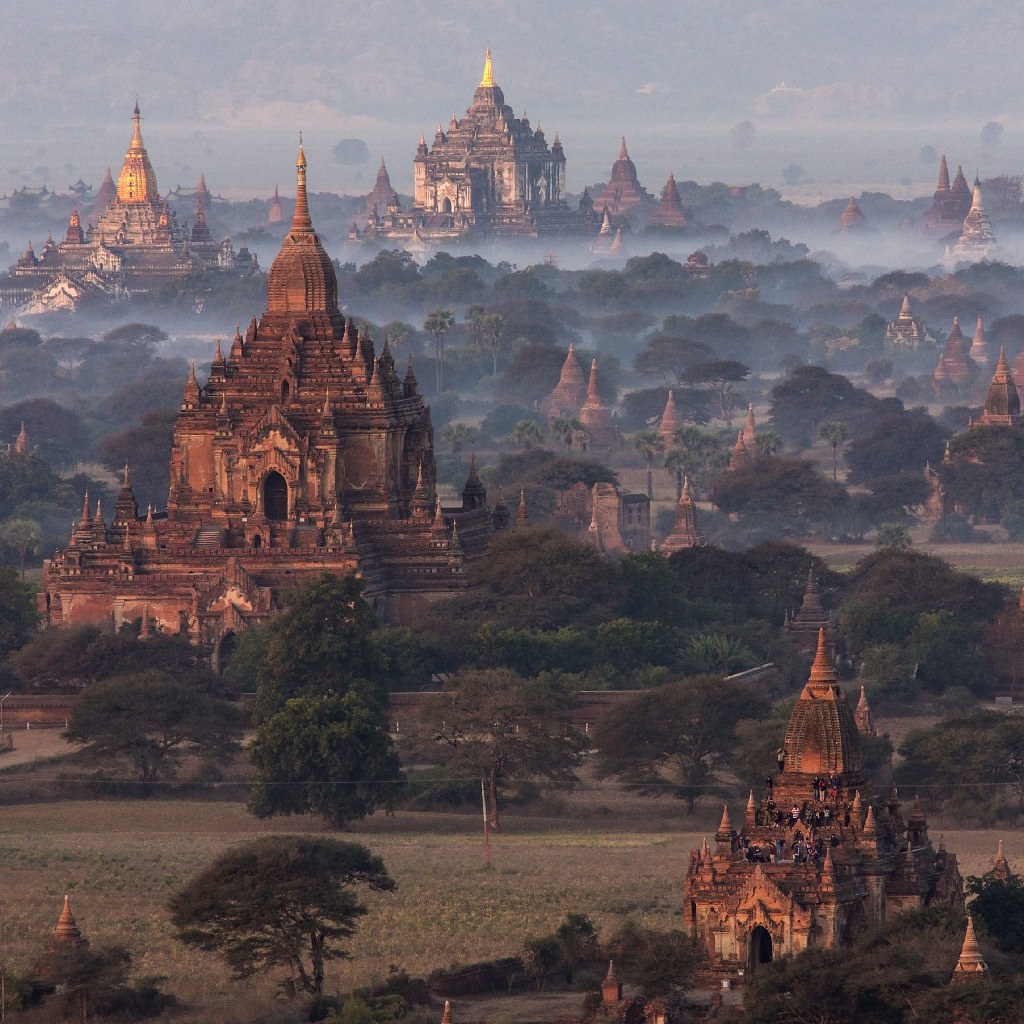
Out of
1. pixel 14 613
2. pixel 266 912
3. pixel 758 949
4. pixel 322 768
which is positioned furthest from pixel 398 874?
pixel 14 613

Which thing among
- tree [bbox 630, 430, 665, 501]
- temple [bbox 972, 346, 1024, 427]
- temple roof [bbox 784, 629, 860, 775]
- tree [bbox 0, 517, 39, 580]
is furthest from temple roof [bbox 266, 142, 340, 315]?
temple [bbox 972, 346, 1024, 427]

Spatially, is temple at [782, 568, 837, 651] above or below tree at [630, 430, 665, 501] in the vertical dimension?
below

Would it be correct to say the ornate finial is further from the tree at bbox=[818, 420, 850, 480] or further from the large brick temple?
the tree at bbox=[818, 420, 850, 480]

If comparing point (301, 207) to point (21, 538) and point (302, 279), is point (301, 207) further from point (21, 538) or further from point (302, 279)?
point (21, 538)

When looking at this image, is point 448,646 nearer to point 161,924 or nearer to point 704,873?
point 161,924

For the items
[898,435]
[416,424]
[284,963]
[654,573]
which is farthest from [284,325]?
[898,435]
